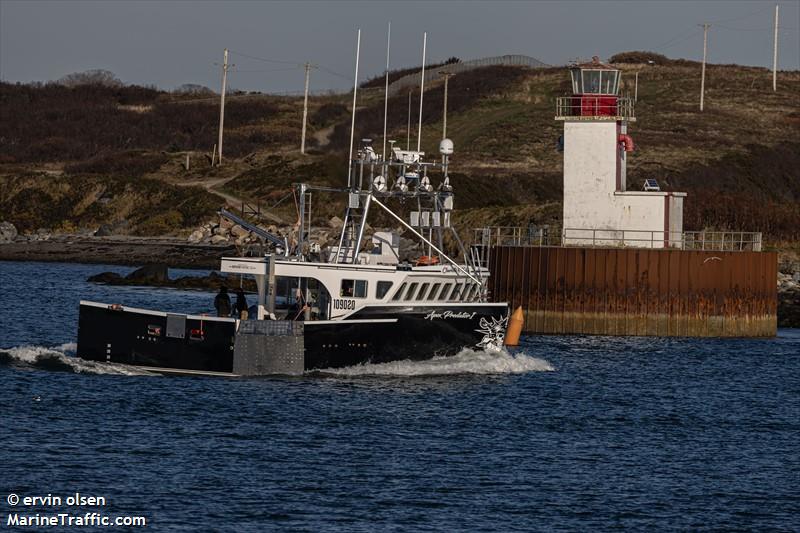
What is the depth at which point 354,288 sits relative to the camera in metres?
41.3

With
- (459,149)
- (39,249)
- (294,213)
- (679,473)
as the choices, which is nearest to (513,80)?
(459,149)

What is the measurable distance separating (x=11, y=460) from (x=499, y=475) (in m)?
10.4

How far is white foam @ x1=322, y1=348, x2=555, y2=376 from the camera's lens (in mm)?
41469

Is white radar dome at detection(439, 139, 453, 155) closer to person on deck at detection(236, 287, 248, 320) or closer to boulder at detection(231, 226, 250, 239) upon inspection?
person on deck at detection(236, 287, 248, 320)

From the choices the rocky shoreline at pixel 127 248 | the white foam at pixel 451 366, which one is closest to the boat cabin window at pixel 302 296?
the white foam at pixel 451 366

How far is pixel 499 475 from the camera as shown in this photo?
30.8m

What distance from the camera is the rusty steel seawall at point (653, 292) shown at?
56531mm

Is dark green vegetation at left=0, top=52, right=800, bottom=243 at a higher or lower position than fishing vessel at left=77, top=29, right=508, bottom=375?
higher

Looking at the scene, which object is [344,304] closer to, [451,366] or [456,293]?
[456,293]

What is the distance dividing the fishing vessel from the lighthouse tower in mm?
17033

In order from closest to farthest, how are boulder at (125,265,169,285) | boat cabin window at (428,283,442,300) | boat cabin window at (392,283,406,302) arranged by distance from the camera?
1. boat cabin window at (392,283,406,302)
2. boat cabin window at (428,283,442,300)
3. boulder at (125,265,169,285)

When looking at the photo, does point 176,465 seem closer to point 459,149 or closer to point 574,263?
point 574,263

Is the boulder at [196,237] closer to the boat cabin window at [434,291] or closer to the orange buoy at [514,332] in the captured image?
the orange buoy at [514,332]

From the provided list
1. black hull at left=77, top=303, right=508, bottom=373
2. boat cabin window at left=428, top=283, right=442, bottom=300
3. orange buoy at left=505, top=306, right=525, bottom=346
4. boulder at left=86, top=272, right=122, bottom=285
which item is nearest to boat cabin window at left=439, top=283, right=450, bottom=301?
boat cabin window at left=428, top=283, right=442, bottom=300
